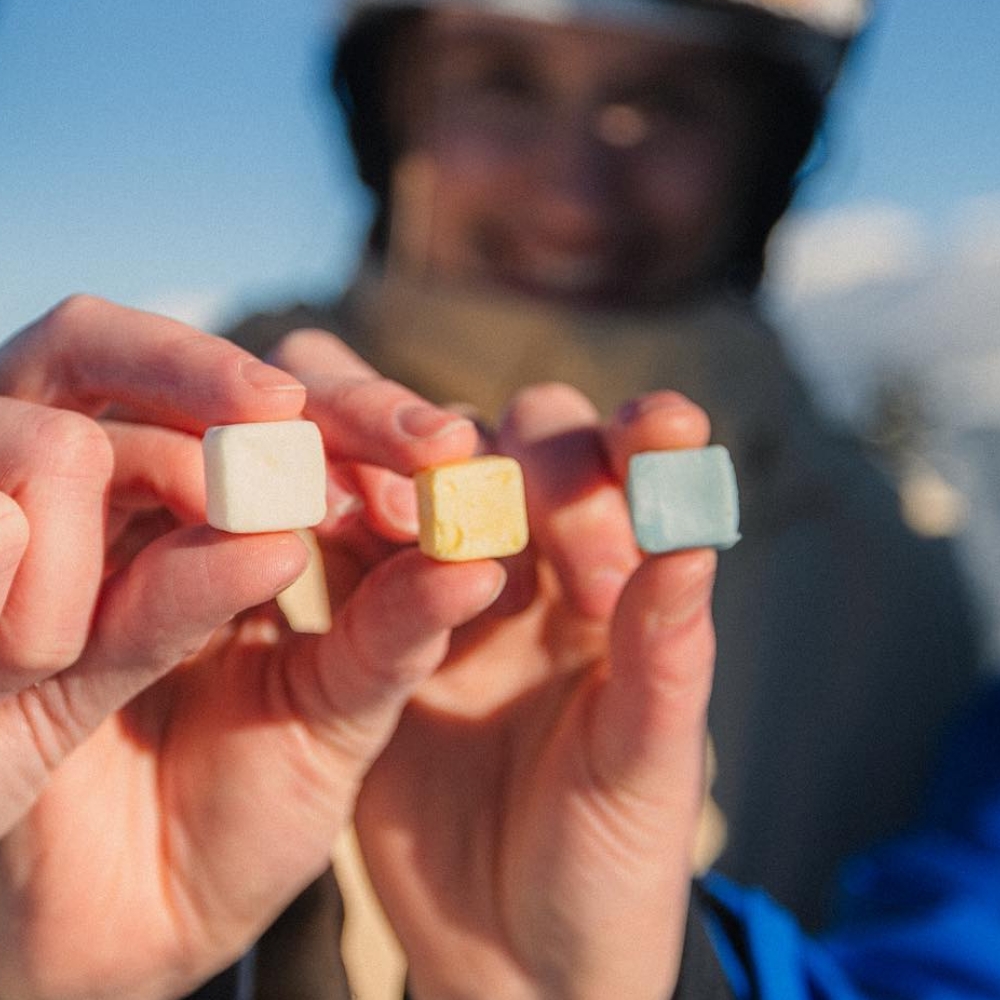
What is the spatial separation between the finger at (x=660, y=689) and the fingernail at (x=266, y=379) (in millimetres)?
240

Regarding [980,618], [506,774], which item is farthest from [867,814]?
[506,774]

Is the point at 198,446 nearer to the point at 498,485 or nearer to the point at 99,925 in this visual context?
the point at 498,485

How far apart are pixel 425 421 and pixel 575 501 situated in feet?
0.55

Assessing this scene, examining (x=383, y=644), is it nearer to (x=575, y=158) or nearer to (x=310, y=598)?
(x=310, y=598)

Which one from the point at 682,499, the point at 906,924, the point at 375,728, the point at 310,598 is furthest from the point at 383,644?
the point at 906,924

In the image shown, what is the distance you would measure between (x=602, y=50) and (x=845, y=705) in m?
1.03

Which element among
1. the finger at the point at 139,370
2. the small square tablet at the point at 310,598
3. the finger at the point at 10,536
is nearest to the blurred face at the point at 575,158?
the small square tablet at the point at 310,598

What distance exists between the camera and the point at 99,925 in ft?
2.07

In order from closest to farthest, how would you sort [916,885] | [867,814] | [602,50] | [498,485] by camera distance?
[498,485]
[916,885]
[867,814]
[602,50]

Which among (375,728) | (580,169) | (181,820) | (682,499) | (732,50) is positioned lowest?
(181,820)

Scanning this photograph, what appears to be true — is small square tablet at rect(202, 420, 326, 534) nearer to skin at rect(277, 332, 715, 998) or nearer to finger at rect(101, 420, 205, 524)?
finger at rect(101, 420, 205, 524)

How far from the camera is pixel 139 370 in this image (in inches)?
18.5

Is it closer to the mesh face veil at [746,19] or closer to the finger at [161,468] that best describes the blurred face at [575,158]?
the mesh face veil at [746,19]

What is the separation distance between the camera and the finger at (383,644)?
483 mm
